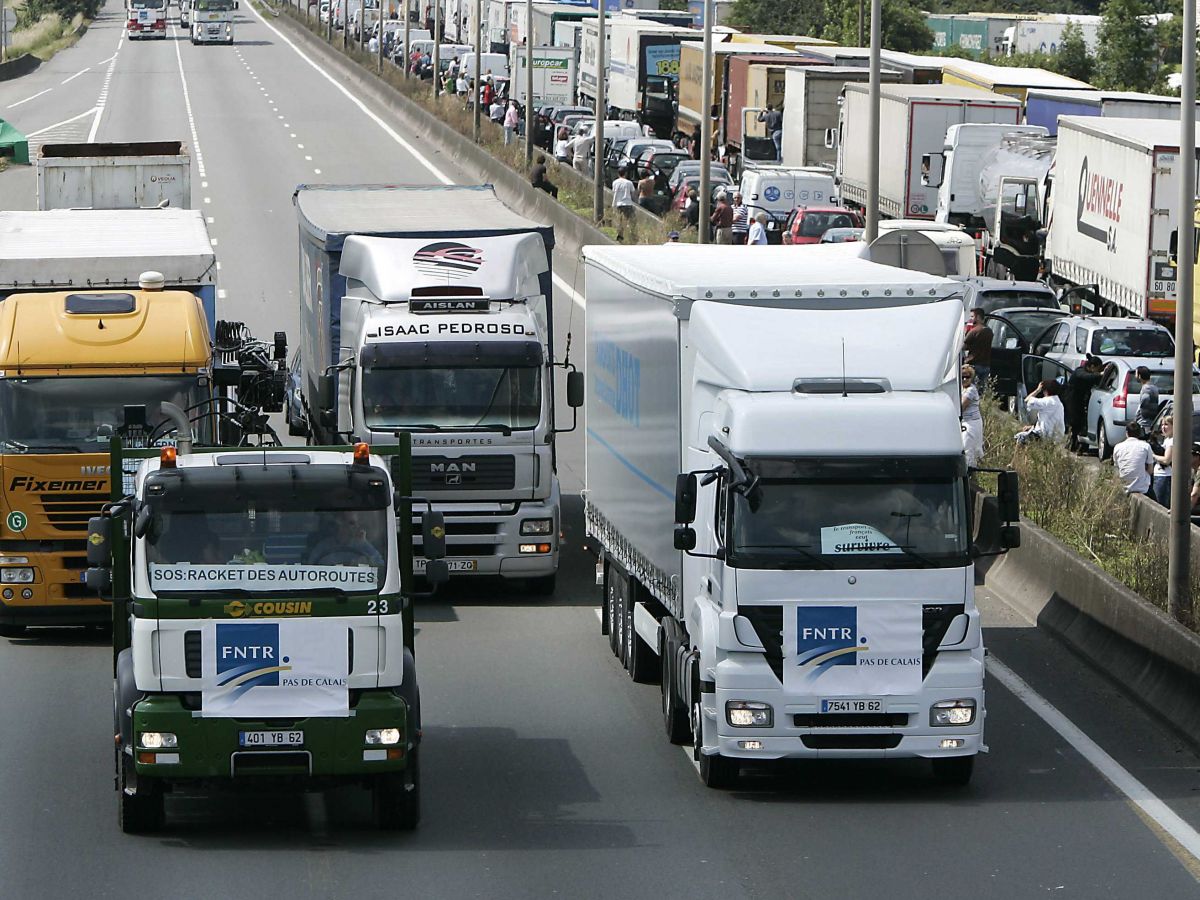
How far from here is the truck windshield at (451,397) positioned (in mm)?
Result: 20703

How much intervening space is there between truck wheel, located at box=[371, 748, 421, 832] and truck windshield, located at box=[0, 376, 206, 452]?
6317 mm

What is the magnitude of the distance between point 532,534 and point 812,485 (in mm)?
7352

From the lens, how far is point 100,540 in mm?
13602

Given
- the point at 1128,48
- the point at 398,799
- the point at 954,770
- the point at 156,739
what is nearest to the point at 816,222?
the point at 954,770

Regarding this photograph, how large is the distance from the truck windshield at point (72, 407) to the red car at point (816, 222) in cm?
2576

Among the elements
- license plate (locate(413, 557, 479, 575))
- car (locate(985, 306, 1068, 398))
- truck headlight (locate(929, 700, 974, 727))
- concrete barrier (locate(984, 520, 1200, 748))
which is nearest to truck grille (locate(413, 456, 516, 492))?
license plate (locate(413, 557, 479, 575))

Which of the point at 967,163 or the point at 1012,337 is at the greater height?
the point at 967,163

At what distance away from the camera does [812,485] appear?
13.9m

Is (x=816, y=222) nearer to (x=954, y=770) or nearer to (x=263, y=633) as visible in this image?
(x=954, y=770)

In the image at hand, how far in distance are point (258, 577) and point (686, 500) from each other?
9.04 feet

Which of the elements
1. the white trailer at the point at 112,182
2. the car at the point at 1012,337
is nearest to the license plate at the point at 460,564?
the car at the point at 1012,337

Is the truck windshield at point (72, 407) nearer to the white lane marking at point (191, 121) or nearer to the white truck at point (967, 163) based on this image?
the white truck at point (967, 163)

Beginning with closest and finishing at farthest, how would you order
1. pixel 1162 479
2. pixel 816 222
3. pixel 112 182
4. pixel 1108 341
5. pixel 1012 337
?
pixel 1162 479, pixel 1108 341, pixel 1012 337, pixel 112 182, pixel 816 222

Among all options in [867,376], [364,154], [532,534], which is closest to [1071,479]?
[532,534]
